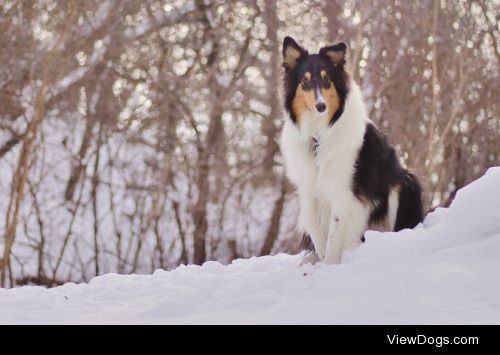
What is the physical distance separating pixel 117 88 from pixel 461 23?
19.9 ft

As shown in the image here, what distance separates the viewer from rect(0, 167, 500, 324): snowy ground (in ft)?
10.8

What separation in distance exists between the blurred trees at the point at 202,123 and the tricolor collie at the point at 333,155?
20.7 ft

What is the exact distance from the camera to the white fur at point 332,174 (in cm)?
473

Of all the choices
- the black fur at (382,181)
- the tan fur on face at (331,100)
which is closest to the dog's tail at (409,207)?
the black fur at (382,181)

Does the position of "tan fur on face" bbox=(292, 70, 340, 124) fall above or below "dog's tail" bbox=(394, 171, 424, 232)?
above

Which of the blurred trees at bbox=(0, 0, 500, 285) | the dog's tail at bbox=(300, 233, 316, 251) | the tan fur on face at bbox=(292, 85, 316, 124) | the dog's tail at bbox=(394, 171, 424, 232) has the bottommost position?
the dog's tail at bbox=(300, 233, 316, 251)

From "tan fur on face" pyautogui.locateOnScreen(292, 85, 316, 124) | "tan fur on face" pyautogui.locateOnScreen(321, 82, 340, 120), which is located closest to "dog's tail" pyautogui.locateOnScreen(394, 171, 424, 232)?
"tan fur on face" pyautogui.locateOnScreen(321, 82, 340, 120)

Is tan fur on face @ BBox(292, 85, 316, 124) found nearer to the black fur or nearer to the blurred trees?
the black fur

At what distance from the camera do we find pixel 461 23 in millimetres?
11797

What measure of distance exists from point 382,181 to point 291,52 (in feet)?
3.76

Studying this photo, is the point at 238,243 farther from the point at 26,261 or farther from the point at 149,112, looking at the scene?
the point at 26,261

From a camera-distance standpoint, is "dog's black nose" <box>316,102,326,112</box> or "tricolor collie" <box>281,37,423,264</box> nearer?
"dog's black nose" <box>316,102,326,112</box>

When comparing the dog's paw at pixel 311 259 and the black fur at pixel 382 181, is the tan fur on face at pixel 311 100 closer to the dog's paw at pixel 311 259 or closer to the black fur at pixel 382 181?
the black fur at pixel 382 181
